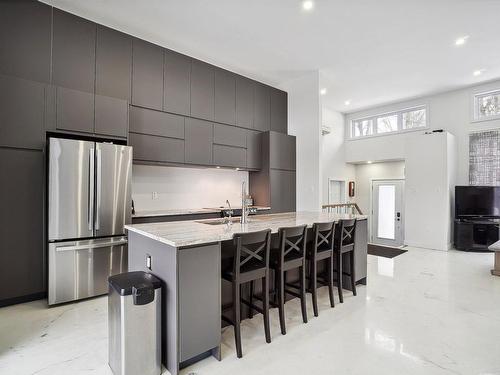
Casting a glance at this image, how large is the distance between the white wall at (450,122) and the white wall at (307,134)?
3.11 metres

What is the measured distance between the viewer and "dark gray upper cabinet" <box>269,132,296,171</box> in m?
5.65

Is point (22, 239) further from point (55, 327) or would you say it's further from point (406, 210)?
point (406, 210)

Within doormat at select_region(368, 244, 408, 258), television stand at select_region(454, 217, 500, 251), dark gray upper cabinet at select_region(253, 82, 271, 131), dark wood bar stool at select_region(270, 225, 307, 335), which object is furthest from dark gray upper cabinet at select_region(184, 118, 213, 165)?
television stand at select_region(454, 217, 500, 251)

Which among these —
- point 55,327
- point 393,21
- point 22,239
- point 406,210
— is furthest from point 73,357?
point 406,210

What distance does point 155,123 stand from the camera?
4305 mm

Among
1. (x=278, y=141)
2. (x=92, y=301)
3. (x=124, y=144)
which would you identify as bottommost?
(x=92, y=301)

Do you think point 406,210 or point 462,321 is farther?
point 406,210

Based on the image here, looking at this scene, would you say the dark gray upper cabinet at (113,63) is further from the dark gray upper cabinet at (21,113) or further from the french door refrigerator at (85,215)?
the french door refrigerator at (85,215)

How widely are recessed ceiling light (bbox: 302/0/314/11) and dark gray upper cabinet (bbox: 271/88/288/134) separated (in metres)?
2.60

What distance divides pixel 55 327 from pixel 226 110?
4174 mm

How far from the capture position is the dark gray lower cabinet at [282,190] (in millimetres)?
5613

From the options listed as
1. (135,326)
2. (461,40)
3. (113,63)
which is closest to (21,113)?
(113,63)

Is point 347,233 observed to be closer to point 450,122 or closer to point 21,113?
point 21,113

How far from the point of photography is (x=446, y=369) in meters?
2.05
